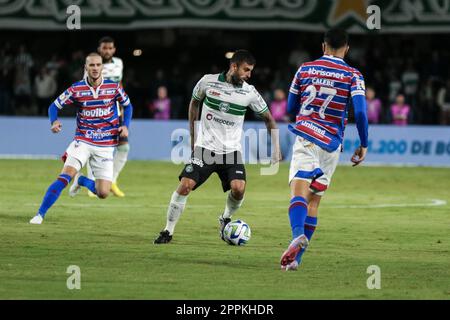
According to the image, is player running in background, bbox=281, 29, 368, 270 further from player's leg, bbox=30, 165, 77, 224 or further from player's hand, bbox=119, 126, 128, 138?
player's hand, bbox=119, 126, 128, 138

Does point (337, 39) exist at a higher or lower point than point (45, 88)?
lower

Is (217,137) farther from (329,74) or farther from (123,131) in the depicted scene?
(123,131)

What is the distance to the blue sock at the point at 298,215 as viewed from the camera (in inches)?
430

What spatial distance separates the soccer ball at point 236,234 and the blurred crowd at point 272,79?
53.6 feet

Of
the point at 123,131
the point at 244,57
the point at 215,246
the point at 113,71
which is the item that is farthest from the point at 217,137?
the point at 113,71

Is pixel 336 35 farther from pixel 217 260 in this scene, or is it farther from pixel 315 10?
pixel 315 10

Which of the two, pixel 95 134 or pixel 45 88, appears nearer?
pixel 95 134

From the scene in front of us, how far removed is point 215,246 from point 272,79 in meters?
19.1

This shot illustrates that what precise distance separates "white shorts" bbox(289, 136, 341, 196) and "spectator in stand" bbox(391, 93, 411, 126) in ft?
59.4

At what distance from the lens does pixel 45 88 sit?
30.6 m

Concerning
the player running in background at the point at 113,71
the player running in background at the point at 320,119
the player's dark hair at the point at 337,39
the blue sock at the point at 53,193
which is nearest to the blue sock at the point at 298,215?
the player running in background at the point at 320,119

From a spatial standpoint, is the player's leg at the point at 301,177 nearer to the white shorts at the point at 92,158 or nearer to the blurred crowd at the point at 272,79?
the white shorts at the point at 92,158
